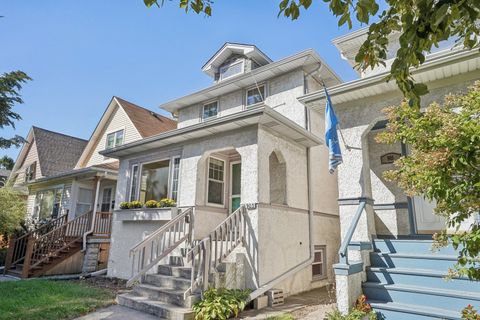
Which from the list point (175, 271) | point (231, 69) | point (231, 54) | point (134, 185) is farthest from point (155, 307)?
point (231, 54)

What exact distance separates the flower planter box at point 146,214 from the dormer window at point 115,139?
707cm

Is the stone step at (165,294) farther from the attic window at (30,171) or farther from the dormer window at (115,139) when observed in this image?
the attic window at (30,171)

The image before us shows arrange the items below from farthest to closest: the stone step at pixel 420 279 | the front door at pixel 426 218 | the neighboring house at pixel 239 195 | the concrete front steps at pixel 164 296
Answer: the neighboring house at pixel 239 195 → the front door at pixel 426 218 → the concrete front steps at pixel 164 296 → the stone step at pixel 420 279

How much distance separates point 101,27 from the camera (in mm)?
7703

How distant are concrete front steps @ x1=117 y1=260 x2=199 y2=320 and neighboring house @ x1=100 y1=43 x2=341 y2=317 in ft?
0.09

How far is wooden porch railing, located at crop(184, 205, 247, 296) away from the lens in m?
6.48

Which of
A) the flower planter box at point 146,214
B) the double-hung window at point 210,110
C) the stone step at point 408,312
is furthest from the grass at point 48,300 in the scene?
the double-hung window at point 210,110

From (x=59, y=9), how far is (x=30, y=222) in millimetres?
14871

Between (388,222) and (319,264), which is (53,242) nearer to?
(319,264)

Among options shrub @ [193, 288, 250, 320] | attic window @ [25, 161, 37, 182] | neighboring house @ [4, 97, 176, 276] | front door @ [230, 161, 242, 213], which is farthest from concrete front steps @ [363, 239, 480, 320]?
attic window @ [25, 161, 37, 182]

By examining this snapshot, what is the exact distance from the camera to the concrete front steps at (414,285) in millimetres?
4930

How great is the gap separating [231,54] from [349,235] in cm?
1127

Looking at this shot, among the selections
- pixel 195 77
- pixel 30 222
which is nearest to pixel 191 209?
pixel 195 77

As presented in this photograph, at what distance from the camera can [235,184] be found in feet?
34.0
